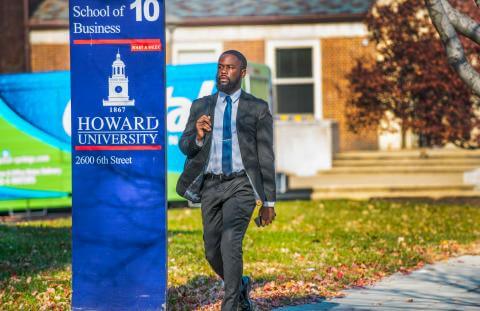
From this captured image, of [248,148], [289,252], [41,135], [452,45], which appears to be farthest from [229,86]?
[41,135]

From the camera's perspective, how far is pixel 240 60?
7.97 m

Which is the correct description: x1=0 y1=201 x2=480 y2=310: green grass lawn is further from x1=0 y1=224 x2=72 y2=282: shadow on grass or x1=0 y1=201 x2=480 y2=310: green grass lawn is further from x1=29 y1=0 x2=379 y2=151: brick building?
x1=29 y1=0 x2=379 y2=151: brick building

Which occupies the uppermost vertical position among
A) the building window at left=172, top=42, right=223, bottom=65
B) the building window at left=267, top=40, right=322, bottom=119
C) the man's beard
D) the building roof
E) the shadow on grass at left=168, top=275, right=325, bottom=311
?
the building roof

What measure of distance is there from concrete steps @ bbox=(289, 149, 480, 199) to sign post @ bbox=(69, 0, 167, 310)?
646 inches

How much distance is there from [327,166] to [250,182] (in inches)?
787

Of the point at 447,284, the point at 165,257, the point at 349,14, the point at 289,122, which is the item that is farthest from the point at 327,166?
the point at 165,257

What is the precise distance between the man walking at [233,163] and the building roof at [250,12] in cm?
2301

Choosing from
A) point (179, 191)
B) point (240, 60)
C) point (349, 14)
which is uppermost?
point (349, 14)

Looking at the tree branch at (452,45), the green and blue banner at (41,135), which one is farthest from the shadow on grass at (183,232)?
the tree branch at (452,45)

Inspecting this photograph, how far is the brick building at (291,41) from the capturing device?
102 ft

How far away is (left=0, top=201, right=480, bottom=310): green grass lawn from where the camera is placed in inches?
404

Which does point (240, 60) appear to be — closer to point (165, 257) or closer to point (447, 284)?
point (165, 257)

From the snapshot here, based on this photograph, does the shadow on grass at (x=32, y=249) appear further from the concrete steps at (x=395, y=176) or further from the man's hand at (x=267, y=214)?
the concrete steps at (x=395, y=176)

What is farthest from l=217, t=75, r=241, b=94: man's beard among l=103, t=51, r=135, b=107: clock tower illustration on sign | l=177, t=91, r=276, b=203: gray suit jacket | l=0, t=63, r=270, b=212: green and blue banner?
l=0, t=63, r=270, b=212: green and blue banner
